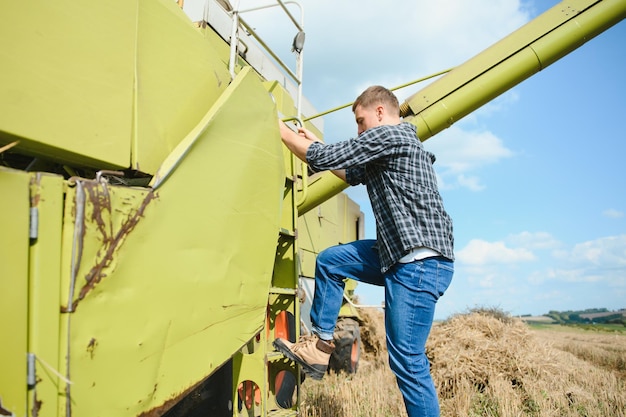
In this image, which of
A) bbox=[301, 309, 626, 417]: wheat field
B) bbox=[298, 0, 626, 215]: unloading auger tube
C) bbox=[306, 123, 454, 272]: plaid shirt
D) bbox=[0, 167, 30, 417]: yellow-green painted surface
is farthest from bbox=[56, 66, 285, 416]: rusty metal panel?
bbox=[301, 309, 626, 417]: wheat field

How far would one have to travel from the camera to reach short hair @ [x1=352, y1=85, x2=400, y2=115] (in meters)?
2.65

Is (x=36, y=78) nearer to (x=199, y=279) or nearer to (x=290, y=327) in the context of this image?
(x=199, y=279)

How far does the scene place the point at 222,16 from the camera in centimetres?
334

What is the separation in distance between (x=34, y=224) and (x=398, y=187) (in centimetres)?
165

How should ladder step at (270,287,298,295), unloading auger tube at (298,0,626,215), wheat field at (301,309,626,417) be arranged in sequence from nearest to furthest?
1. ladder step at (270,287,298,295)
2. wheat field at (301,309,626,417)
3. unloading auger tube at (298,0,626,215)

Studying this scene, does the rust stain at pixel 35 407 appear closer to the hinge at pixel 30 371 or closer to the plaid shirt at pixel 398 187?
the hinge at pixel 30 371

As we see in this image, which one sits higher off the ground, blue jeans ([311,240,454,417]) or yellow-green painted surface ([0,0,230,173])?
yellow-green painted surface ([0,0,230,173])

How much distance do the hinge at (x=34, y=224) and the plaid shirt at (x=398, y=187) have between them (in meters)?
1.42

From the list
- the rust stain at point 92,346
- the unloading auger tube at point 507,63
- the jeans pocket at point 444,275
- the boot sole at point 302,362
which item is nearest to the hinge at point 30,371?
the rust stain at point 92,346

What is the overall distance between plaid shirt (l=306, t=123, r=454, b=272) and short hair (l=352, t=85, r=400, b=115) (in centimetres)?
17

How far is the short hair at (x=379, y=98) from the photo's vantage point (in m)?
2.65

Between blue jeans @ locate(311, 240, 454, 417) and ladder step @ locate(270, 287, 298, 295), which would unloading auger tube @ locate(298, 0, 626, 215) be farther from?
blue jeans @ locate(311, 240, 454, 417)

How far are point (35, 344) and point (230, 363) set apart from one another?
1.38 metres

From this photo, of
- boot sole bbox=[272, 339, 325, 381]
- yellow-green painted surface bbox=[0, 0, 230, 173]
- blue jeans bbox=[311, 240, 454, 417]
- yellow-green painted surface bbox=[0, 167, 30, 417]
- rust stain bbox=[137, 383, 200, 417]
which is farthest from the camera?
boot sole bbox=[272, 339, 325, 381]
